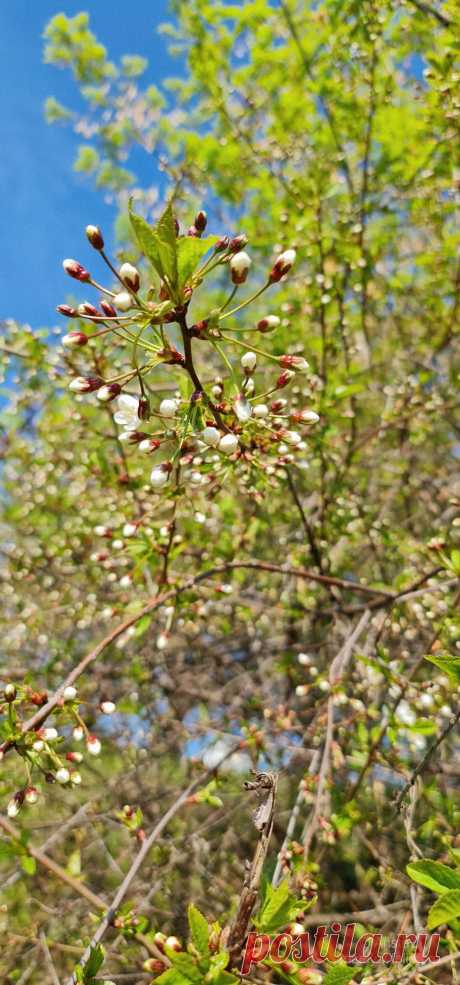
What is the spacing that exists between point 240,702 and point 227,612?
70 centimetres

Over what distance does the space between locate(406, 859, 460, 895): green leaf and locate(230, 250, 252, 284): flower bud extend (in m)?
1.33

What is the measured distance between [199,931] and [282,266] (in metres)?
1.51

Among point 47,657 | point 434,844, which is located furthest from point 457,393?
point 47,657

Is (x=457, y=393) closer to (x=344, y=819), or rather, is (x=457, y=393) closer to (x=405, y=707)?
(x=405, y=707)

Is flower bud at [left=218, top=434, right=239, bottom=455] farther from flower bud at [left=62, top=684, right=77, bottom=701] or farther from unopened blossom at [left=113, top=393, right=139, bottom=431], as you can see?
flower bud at [left=62, top=684, right=77, bottom=701]

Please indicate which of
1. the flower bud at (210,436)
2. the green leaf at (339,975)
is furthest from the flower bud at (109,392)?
the green leaf at (339,975)

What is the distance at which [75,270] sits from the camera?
1.42 m

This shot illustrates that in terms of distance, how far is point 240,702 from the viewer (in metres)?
4.15

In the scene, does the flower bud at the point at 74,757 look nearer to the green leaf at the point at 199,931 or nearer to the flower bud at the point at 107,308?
the green leaf at the point at 199,931

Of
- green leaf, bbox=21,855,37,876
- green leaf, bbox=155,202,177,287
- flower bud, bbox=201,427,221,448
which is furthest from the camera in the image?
green leaf, bbox=21,855,37,876

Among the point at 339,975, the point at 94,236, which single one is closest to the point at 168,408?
the point at 94,236

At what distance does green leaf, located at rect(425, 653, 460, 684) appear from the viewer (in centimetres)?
129

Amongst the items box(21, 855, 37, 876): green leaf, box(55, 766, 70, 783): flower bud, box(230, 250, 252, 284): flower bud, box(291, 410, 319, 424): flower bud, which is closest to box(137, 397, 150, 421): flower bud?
box(230, 250, 252, 284): flower bud

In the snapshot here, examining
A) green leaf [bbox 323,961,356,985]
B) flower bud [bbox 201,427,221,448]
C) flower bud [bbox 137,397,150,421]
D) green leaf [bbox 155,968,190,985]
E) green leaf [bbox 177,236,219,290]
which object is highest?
green leaf [bbox 177,236,219,290]
